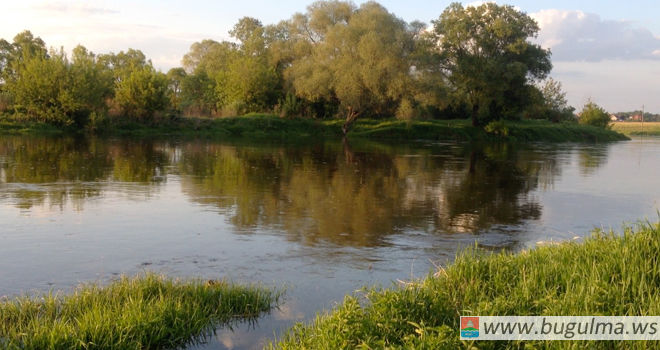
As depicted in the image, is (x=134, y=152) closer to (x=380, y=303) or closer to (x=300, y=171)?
(x=300, y=171)

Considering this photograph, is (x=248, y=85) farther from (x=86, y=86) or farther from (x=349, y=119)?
(x=86, y=86)

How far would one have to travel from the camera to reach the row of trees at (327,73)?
138 ft

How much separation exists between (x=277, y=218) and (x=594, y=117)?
82295 millimetres

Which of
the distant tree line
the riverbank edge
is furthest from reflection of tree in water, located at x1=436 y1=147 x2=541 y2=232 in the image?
the distant tree line

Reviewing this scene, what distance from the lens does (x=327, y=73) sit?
4834 cm

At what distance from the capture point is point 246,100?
5478 cm

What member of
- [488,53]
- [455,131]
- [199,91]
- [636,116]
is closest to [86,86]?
[199,91]

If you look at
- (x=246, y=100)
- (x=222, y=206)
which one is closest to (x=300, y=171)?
(x=222, y=206)

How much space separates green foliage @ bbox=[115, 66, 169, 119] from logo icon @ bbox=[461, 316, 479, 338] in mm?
42442

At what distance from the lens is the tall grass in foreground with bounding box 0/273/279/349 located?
5137mm

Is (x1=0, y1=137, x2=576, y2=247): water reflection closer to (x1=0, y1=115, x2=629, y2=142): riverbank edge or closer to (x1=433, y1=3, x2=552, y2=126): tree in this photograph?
(x1=0, y1=115, x2=629, y2=142): riverbank edge

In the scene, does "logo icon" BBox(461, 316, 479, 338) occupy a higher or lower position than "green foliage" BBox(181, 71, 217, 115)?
lower

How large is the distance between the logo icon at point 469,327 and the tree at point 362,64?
138 ft

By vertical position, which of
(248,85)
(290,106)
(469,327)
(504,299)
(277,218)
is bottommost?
(277,218)
